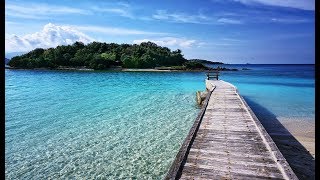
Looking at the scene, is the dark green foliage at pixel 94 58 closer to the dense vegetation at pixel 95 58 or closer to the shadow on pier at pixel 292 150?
the dense vegetation at pixel 95 58

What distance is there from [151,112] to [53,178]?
34.3 feet

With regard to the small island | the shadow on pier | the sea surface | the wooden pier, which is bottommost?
the sea surface

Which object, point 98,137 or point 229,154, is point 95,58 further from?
point 229,154

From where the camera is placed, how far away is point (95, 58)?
84062mm

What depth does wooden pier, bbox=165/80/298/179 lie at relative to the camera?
6059 mm

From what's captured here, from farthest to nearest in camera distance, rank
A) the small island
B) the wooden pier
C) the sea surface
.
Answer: the small island → the sea surface → the wooden pier

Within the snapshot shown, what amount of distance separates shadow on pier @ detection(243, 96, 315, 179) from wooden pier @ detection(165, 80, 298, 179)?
5.53 ft

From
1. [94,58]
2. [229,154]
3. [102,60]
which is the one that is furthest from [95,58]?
[229,154]

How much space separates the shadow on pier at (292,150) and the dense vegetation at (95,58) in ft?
227

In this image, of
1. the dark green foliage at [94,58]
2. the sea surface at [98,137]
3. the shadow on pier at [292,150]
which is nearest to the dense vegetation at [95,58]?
the dark green foliage at [94,58]

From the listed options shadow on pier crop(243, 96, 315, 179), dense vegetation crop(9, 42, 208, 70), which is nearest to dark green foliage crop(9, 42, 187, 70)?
dense vegetation crop(9, 42, 208, 70)

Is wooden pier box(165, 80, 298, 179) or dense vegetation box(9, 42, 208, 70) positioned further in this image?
dense vegetation box(9, 42, 208, 70)

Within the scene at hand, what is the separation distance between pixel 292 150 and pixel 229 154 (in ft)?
16.4

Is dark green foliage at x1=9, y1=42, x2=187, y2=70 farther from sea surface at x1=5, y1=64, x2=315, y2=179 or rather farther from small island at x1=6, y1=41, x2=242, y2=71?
sea surface at x1=5, y1=64, x2=315, y2=179
